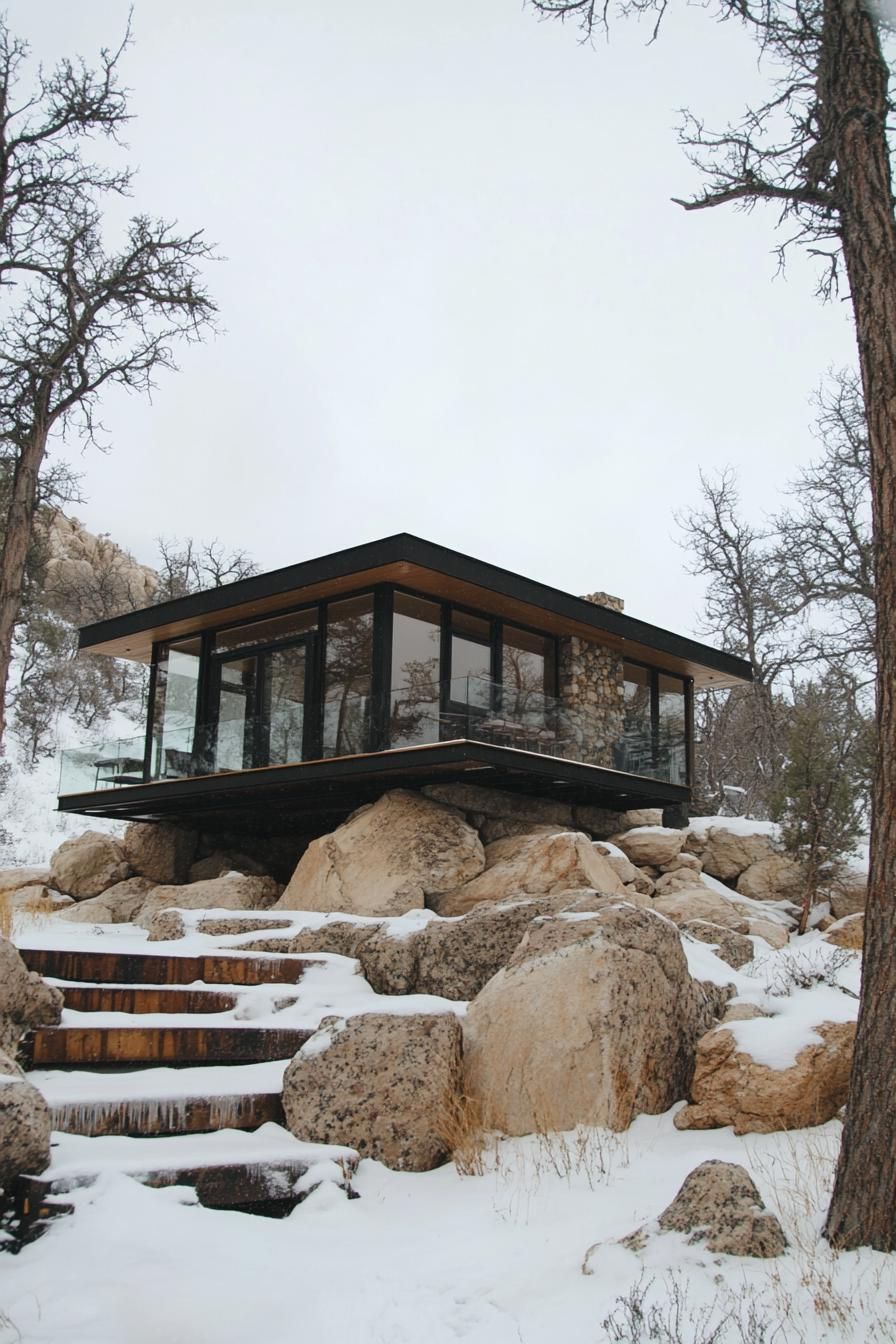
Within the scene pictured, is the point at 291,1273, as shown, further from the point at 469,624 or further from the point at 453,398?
the point at 453,398

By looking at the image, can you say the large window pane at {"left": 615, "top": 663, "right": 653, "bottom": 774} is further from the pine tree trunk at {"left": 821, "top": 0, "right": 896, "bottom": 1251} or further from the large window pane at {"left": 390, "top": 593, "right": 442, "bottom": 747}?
the pine tree trunk at {"left": 821, "top": 0, "right": 896, "bottom": 1251}

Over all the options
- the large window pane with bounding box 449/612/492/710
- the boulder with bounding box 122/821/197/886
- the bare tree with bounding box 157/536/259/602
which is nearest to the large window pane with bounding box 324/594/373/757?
the large window pane with bounding box 449/612/492/710

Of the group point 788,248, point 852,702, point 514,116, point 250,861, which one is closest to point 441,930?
point 788,248

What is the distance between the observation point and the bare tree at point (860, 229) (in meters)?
4.66

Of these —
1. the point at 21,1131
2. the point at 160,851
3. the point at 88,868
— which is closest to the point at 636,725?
the point at 160,851

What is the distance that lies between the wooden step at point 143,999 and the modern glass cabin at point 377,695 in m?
5.88

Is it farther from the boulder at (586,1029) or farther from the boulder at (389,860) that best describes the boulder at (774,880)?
the boulder at (586,1029)

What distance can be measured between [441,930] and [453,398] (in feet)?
253

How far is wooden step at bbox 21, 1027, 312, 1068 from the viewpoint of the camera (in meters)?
6.73

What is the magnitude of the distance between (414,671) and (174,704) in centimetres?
528

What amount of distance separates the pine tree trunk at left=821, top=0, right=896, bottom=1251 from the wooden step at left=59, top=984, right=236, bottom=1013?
4.87 metres

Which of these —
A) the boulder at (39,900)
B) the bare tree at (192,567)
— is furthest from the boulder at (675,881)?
the bare tree at (192,567)

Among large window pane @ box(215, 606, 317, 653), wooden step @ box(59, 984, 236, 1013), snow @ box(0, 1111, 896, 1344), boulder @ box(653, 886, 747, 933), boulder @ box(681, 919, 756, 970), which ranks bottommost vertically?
snow @ box(0, 1111, 896, 1344)

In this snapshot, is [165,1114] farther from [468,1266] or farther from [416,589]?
[416,589]
